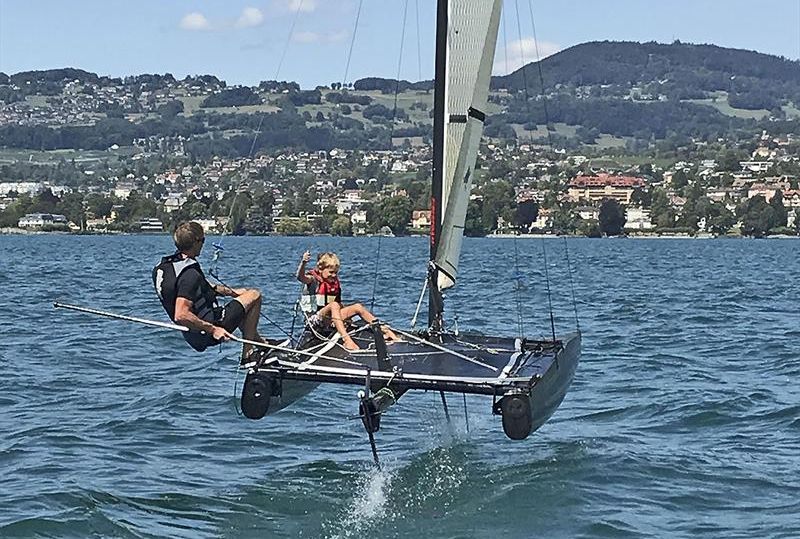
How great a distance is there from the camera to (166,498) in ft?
32.7

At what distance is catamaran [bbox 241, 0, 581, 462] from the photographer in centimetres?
948

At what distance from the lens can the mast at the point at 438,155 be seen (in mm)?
12062

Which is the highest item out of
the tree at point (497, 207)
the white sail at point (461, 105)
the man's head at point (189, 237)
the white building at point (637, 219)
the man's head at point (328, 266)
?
the white sail at point (461, 105)

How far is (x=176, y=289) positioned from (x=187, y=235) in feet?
1.29

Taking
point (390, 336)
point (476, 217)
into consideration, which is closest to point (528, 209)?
point (476, 217)

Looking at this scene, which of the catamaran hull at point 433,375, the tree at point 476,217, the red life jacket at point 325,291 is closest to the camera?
the catamaran hull at point 433,375

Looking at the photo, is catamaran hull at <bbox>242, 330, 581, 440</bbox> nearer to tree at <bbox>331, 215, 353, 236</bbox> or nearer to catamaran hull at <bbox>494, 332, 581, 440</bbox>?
catamaran hull at <bbox>494, 332, 581, 440</bbox>

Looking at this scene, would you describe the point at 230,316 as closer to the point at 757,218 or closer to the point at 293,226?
the point at 293,226

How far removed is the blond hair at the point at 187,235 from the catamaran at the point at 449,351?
38.6 inches

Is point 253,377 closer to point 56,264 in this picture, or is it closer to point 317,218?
point 56,264

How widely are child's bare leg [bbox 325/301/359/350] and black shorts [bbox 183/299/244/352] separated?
94 centimetres

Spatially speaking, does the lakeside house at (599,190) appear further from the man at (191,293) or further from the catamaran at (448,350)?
the man at (191,293)

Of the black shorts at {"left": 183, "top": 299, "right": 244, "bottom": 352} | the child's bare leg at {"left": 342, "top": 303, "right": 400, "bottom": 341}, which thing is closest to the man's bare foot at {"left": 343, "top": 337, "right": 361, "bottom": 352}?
the child's bare leg at {"left": 342, "top": 303, "right": 400, "bottom": 341}

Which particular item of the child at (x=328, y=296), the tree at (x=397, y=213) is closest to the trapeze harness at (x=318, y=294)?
the child at (x=328, y=296)
